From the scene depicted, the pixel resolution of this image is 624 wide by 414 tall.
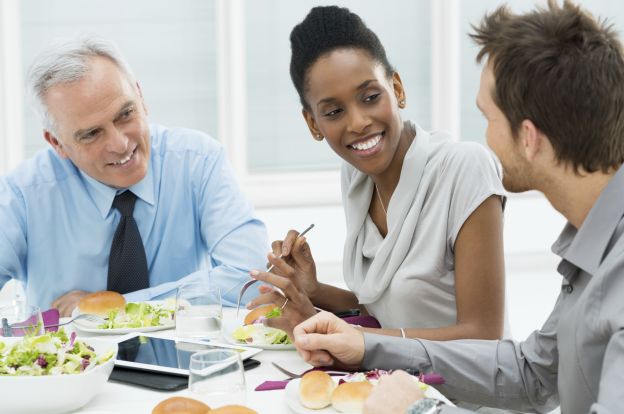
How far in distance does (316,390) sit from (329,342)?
221 mm

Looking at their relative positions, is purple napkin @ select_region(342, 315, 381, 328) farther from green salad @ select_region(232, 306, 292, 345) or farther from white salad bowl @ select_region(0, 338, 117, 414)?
white salad bowl @ select_region(0, 338, 117, 414)

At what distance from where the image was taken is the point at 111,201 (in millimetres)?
2762

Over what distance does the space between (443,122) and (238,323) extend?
3173mm

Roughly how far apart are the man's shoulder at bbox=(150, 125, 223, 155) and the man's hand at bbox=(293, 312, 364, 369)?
1.31 metres

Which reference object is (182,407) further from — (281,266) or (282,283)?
(281,266)

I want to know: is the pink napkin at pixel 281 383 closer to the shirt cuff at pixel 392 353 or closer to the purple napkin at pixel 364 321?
the shirt cuff at pixel 392 353

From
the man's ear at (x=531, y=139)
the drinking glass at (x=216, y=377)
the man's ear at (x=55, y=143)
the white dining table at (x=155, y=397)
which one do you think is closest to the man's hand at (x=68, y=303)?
the man's ear at (x=55, y=143)

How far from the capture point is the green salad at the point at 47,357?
5.04ft

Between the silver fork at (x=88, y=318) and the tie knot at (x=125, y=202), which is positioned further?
the tie knot at (x=125, y=202)

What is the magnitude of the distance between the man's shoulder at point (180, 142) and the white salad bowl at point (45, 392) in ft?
4.88

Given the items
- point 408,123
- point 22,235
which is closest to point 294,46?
point 408,123

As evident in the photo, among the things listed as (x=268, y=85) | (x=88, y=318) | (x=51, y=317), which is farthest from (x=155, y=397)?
(x=268, y=85)

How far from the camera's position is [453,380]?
182 cm

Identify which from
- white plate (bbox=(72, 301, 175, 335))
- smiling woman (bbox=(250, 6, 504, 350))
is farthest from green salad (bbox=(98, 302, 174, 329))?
smiling woman (bbox=(250, 6, 504, 350))
